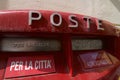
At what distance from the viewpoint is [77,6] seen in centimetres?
216

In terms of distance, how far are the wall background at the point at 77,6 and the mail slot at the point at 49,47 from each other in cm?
112

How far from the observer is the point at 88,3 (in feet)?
7.25

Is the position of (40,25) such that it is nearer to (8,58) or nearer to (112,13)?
(8,58)

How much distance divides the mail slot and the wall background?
3.67 ft

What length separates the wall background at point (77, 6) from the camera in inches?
80.0

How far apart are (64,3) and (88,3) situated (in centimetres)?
29

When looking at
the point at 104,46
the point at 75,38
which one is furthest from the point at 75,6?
the point at 75,38

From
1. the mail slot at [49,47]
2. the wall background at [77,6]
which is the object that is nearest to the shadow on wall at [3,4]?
the wall background at [77,6]

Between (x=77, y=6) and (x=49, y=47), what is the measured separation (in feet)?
4.27

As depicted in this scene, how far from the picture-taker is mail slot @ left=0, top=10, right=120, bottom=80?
79 cm

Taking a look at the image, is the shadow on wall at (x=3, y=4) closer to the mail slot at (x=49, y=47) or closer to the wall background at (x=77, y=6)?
the wall background at (x=77, y=6)

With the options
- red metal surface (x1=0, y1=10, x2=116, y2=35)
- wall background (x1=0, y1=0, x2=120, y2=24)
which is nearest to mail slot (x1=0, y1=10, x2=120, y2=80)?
red metal surface (x1=0, y1=10, x2=116, y2=35)

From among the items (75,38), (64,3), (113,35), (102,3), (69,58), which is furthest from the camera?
(102,3)

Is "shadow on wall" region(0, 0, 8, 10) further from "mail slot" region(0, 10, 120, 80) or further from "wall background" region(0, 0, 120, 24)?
"mail slot" region(0, 10, 120, 80)
